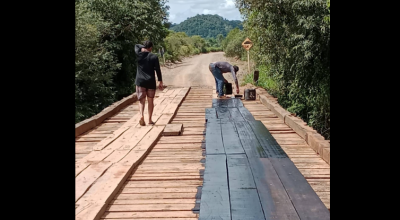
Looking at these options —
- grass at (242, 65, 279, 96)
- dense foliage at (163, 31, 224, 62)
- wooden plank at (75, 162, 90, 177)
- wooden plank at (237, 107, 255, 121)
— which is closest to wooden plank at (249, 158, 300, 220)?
wooden plank at (75, 162, 90, 177)

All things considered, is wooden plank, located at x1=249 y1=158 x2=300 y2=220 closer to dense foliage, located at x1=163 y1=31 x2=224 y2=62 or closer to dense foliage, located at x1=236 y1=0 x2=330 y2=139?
dense foliage, located at x1=236 y1=0 x2=330 y2=139

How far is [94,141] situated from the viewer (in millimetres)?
6359

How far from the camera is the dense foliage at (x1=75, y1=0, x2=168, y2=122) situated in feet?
47.3

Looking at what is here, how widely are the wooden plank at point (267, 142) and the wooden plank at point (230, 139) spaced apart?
0.30 meters

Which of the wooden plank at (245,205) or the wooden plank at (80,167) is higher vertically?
the wooden plank at (80,167)

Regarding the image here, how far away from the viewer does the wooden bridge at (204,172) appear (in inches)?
127

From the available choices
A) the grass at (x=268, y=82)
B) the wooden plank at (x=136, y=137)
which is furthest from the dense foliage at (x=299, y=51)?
the wooden plank at (x=136, y=137)

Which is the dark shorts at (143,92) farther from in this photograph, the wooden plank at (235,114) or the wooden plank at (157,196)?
the wooden plank at (157,196)

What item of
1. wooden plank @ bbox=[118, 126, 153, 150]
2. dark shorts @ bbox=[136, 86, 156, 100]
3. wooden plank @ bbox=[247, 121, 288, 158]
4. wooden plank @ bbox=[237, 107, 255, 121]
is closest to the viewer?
wooden plank @ bbox=[247, 121, 288, 158]

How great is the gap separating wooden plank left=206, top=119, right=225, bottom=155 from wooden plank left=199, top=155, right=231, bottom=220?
0.52 meters

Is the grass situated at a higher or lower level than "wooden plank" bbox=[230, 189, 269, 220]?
higher
